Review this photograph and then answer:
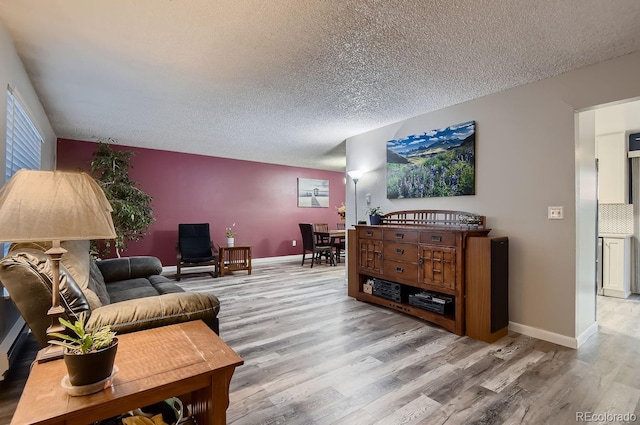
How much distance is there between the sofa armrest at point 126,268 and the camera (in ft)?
9.94

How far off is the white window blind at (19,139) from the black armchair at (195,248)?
2412 mm

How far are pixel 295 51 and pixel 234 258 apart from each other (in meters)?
4.50

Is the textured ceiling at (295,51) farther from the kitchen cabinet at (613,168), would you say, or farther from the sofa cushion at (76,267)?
the kitchen cabinet at (613,168)

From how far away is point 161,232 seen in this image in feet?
19.1

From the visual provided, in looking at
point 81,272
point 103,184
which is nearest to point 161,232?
point 103,184

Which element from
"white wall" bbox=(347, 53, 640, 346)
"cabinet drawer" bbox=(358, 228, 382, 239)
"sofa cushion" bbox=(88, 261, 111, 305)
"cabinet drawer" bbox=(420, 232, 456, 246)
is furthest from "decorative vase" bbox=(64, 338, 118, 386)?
"white wall" bbox=(347, 53, 640, 346)

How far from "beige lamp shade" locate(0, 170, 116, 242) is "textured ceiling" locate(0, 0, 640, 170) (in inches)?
50.1

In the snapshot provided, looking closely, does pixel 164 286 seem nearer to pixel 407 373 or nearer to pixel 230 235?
pixel 407 373

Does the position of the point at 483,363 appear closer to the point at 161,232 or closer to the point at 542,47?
the point at 542,47

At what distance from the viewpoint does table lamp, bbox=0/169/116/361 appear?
105 cm

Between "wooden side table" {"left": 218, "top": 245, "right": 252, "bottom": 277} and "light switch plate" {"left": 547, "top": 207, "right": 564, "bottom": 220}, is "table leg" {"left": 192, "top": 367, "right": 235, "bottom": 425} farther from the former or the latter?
"wooden side table" {"left": 218, "top": 245, "right": 252, "bottom": 277}

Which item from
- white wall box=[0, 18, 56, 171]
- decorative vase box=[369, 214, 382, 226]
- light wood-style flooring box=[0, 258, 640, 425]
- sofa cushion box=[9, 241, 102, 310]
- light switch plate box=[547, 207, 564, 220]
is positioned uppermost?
white wall box=[0, 18, 56, 171]

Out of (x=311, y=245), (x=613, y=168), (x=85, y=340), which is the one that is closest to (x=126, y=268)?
(x=85, y=340)

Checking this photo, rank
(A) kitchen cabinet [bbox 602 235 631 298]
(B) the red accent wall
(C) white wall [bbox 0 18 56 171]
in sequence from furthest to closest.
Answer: (B) the red accent wall → (A) kitchen cabinet [bbox 602 235 631 298] → (C) white wall [bbox 0 18 56 171]
